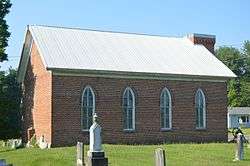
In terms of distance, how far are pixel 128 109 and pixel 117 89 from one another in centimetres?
166

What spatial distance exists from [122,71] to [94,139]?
15.6 metres

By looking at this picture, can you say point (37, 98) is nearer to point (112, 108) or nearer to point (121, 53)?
point (112, 108)

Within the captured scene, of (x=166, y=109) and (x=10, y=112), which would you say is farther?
(x=10, y=112)

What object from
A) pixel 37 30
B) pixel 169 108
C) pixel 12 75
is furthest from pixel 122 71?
pixel 12 75

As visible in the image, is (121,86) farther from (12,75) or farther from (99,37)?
(12,75)

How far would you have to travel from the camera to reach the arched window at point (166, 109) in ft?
122

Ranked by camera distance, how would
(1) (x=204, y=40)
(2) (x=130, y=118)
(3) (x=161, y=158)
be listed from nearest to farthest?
(3) (x=161, y=158) < (2) (x=130, y=118) < (1) (x=204, y=40)

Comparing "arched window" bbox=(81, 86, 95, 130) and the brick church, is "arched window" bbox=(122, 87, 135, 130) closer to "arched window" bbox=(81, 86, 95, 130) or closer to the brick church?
the brick church

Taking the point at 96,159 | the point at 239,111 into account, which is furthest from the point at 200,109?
the point at 239,111

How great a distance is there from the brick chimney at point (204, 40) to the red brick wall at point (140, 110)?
6098mm

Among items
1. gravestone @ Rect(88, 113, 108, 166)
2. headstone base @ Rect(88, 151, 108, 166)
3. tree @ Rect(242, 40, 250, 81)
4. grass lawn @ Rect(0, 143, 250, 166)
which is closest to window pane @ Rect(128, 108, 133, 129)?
grass lawn @ Rect(0, 143, 250, 166)

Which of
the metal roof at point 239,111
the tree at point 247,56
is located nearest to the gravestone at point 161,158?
the metal roof at point 239,111

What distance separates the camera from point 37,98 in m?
35.8

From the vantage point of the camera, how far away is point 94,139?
1952 centimetres
